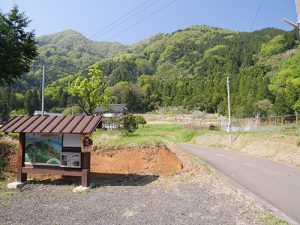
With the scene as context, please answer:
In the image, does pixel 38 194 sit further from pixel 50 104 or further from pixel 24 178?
pixel 50 104

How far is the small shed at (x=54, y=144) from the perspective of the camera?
859cm

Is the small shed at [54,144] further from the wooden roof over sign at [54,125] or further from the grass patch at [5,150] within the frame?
the grass patch at [5,150]

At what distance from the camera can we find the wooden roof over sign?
27.6 feet

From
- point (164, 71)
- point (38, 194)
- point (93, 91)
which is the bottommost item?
point (38, 194)

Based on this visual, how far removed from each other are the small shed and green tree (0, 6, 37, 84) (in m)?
7.00

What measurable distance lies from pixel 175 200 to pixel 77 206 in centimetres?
240

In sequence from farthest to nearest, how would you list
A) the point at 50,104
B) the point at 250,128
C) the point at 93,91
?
the point at 50,104 → the point at 93,91 → the point at 250,128

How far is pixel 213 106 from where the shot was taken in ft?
237

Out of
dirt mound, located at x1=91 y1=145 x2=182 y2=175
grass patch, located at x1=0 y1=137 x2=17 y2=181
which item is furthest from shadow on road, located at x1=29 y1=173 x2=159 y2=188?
grass patch, located at x1=0 y1=137 x2=17 y2=181

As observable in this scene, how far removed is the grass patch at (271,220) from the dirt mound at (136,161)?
5244 mm

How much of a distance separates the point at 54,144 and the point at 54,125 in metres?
0.74

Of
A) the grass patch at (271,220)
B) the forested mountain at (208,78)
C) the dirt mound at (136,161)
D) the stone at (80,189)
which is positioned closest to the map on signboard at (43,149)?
the stone at (80,189)

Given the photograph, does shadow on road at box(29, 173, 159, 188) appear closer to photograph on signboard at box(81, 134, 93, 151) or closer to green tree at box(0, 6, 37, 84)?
photograph on signboard at box(81, 134, 93, 151)

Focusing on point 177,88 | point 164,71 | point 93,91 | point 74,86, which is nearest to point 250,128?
point 93,91
